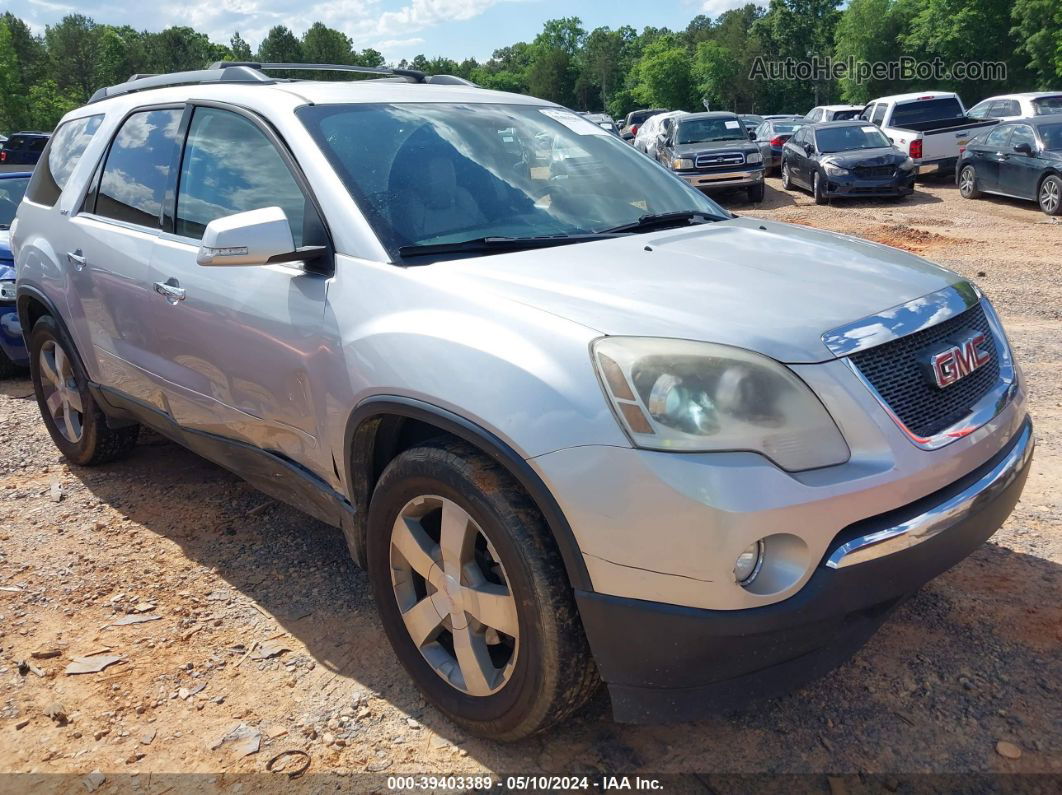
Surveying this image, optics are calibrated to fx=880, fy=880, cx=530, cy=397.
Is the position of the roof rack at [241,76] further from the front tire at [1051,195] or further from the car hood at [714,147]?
the car hood at [714,147]

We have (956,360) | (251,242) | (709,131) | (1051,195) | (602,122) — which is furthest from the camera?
(602,122)

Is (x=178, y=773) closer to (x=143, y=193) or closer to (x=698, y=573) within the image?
(x=698, y=573)

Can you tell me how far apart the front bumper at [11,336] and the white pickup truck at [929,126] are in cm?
1621

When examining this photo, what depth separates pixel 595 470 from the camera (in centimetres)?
205

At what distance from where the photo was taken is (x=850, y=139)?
16766 mm

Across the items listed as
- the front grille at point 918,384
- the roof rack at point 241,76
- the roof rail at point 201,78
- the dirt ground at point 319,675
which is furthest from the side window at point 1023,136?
the roof rail at point 201,78

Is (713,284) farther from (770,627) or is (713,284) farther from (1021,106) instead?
(1021,106)

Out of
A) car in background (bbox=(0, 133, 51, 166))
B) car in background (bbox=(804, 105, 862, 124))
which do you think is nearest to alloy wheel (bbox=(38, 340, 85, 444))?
car in background (bbox=(0, 133, 51, 166))

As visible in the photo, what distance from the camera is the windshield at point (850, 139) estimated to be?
54.7 ft

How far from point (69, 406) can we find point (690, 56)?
10017 centimetres

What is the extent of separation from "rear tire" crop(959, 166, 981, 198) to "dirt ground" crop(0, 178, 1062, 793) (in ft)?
42.0

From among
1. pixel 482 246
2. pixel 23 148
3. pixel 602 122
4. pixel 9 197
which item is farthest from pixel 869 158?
pixel 23 148

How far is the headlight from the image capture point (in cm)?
204

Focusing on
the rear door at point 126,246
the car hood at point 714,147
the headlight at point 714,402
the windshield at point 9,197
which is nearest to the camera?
the headlight at point 714,402
